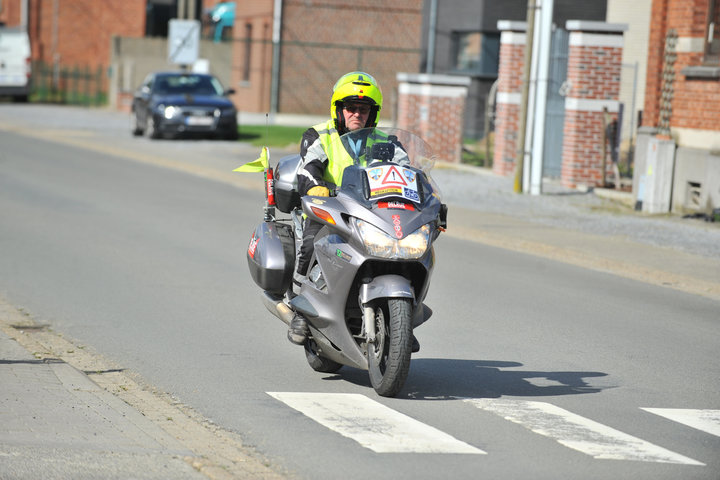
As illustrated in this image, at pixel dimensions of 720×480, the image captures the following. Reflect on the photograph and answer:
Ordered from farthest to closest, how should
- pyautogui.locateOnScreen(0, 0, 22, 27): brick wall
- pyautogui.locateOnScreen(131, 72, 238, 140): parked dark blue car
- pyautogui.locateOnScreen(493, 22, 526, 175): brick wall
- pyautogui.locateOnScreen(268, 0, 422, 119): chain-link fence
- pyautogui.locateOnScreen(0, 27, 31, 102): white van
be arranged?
pyautogui.locateOnScreen(0, 0, 22, 27): brick wall
pyautogui.locateOnScreen(0, 27, 31, 102): white van
pyautogui.locateOnScreen(268, 0, 422, 119): chain-link fence
pyautogui.locateOnScreen(131, 72, 238, 140): parked dark blue car
pyautogui.locateOnScreen(493, 22, 526, 175): brick wall

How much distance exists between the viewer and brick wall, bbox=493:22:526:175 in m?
23.9

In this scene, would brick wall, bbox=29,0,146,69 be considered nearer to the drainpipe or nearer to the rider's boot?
the drainpipe

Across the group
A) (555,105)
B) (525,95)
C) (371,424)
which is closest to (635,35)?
(555,105)

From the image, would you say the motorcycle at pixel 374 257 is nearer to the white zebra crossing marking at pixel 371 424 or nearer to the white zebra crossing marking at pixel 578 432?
the white zebra crossing marking at pixel 371 424

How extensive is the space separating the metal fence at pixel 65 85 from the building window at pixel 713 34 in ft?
116

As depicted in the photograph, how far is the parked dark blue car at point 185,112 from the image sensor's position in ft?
103

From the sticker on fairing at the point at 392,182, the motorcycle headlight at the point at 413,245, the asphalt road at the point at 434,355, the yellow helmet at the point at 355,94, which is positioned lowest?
the asphalt road at the point at 434,355

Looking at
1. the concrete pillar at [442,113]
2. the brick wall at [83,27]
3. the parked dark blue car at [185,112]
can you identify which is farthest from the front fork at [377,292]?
the brick wall at [83,27]

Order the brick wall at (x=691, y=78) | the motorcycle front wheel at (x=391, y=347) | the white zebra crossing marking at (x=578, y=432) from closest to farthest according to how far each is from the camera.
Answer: the white zebra crossing marking at (x=578, y=432)
the motorcycle front wheel at (x=391, y=347)
the brick wall at (x=691, y=78)

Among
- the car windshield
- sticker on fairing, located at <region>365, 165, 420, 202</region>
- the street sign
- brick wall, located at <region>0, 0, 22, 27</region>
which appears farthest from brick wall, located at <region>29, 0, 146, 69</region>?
sticker on fairing, located at <region>365, 165, 420, 202</region>

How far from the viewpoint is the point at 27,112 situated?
4191 cm

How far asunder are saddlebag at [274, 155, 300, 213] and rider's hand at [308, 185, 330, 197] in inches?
15.2

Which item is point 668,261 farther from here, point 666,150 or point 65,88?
point 65,88

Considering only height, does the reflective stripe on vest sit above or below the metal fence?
above
